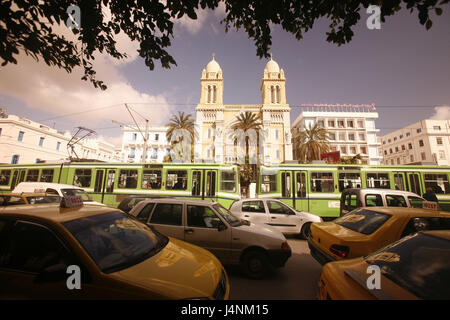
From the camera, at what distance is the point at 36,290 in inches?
67.8

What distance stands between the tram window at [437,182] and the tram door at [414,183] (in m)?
0.48

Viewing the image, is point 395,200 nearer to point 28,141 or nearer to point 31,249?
point 31,249

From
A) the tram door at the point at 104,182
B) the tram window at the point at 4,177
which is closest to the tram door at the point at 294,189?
the tram door at the point at 104,182

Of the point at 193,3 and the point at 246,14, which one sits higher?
the point at 246,14

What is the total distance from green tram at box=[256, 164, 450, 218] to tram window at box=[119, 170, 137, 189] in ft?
27.5

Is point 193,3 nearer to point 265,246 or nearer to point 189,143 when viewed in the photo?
point 265,246

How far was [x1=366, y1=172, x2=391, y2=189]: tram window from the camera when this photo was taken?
384 inches

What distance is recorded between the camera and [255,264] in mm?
4117

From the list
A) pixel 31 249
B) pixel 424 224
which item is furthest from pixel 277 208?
pixel 31 249

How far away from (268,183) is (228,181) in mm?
2352

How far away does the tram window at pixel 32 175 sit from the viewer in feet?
42.7

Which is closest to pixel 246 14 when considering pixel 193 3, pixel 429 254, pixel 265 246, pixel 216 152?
pixel 193 3
